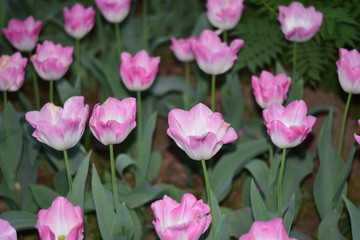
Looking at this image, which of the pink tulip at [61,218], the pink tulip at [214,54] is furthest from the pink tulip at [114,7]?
the pink tulip at [61,218]

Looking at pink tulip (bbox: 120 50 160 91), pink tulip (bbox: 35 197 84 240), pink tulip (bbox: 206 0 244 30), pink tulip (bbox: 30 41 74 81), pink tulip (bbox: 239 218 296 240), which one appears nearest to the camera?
pink tulip (bbox: 239 218 296 240)

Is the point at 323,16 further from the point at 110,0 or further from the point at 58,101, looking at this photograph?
the point at 58,101

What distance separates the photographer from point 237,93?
2.62 m

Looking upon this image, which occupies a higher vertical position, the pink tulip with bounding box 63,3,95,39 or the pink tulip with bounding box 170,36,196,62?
the pink tulip with bounding box 63,3,95,39

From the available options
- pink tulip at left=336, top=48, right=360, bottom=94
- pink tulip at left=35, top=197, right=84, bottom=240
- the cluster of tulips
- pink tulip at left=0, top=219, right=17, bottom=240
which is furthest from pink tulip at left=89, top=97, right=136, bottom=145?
pink tulip at left=336, top=48, right=360, bottom=94

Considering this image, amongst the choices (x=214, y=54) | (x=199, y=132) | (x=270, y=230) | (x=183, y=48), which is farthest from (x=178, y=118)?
(x=183, y=48)

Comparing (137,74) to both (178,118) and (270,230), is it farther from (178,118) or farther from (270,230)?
(270,230)

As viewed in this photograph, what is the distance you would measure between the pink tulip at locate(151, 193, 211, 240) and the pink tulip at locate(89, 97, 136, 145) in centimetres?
28

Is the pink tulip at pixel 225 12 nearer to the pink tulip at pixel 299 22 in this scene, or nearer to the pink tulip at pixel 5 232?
the pink tulip at pixel 299 22

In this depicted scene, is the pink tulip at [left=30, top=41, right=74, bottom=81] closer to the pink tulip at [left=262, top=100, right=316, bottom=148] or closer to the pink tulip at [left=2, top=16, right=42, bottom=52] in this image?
the pink tulip at [left=2, top=16, right=42, bottom=52]

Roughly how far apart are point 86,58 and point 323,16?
3.83ft

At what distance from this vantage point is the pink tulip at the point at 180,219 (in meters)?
1.41

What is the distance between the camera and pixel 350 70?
1.82 metres

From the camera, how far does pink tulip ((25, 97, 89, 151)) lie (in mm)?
1634
